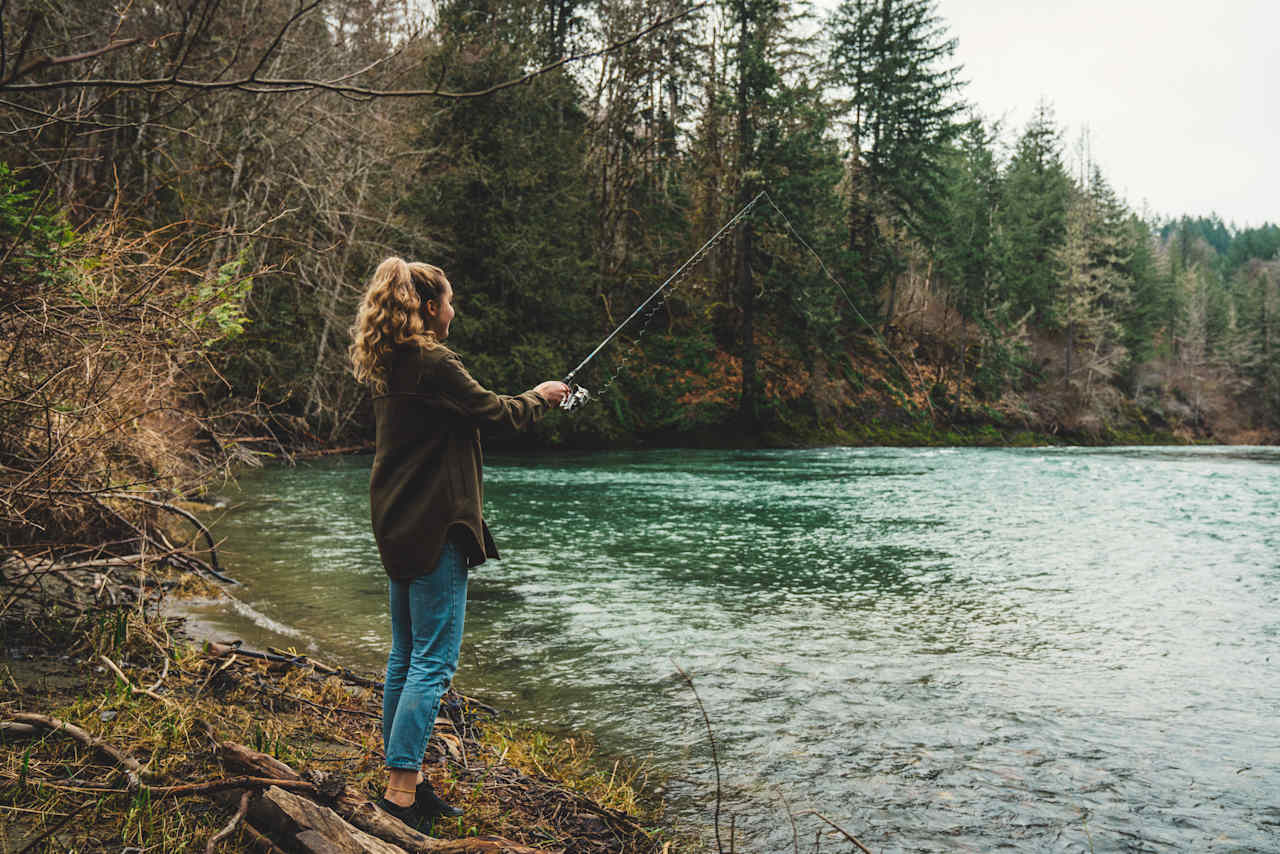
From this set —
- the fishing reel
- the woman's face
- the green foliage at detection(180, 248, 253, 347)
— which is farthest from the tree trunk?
the woman's face

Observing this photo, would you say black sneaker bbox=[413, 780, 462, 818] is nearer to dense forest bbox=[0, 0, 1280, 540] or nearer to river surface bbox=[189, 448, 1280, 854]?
river surface bbox=[189, 448, 1280, 854]

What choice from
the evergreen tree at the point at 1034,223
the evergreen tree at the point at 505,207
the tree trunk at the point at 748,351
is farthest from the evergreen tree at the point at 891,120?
the evergreen tree at the point at 505,207

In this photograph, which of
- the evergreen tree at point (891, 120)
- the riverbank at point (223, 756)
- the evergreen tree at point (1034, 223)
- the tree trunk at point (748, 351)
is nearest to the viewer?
the riverbank at point (223, 756)

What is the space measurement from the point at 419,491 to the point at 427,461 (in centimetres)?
11

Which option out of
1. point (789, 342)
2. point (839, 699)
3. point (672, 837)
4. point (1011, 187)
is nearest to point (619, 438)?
point (789, 342)

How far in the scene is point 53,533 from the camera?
235 inches

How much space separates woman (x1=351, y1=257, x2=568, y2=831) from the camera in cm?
321

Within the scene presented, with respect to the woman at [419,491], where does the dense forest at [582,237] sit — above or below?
above

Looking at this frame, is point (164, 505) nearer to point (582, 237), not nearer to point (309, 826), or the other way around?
point (309, 826)

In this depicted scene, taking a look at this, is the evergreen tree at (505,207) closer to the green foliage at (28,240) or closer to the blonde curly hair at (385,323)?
the green foliage at (28,240)

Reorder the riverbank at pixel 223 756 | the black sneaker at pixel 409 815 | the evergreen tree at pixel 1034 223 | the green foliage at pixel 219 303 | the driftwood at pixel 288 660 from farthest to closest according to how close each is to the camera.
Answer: the evergreen tree at pixel 1034 223 < the green foliage at pixel 219 303 < the driftwood at pixel 288 660 < the black sneaker at pixel 409 815 < the riverbank at pixel 223 756

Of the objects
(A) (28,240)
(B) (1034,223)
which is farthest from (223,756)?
(B) (1034,223)

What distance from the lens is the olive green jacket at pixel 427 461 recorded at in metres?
Result: 3.22

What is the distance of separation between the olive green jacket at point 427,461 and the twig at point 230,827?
0.86m
